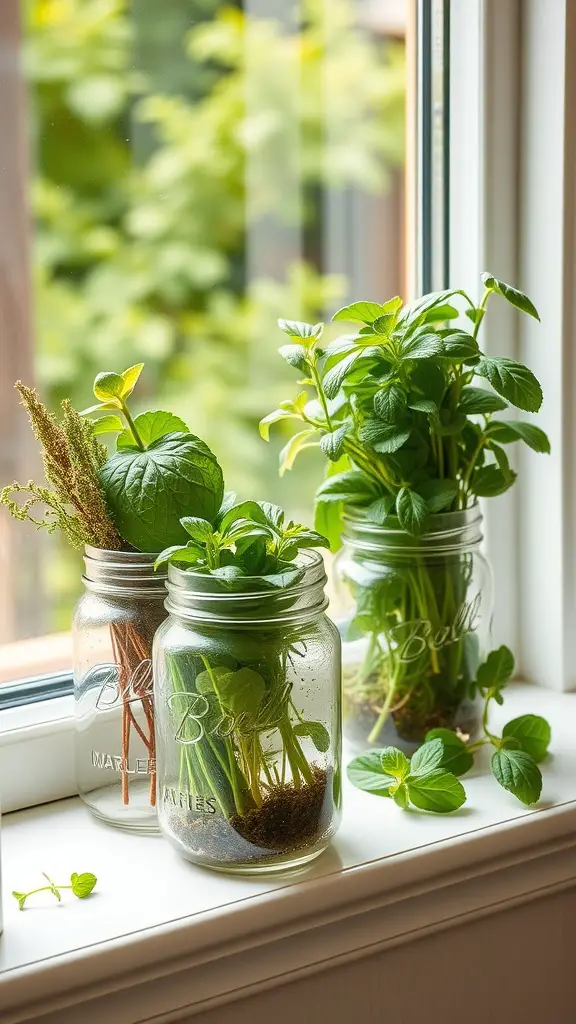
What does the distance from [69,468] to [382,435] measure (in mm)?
243

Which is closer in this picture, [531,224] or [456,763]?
[456,763]

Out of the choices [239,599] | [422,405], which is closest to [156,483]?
[239,599]

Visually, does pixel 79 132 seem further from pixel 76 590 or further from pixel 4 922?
pixel 4 922

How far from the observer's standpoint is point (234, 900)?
734mm

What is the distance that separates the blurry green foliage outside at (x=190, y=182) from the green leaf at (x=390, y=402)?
33 cm

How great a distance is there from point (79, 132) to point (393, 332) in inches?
14.0

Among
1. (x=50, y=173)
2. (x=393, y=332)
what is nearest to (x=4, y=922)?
(x=393, y=332)

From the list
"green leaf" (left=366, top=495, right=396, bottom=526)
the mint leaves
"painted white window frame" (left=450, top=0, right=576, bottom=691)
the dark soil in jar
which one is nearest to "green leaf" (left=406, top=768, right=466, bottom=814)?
the mint leaves

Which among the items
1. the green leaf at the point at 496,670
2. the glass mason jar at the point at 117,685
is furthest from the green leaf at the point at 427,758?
the glass mason jar at the point at 117,685

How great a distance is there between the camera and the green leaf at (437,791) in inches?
33.2

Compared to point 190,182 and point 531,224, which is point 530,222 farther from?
point 190,182

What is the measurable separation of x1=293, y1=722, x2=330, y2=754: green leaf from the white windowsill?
8cm

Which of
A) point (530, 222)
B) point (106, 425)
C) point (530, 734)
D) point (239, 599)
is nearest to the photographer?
point (239, 599)

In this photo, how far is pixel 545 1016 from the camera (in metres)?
0.90
